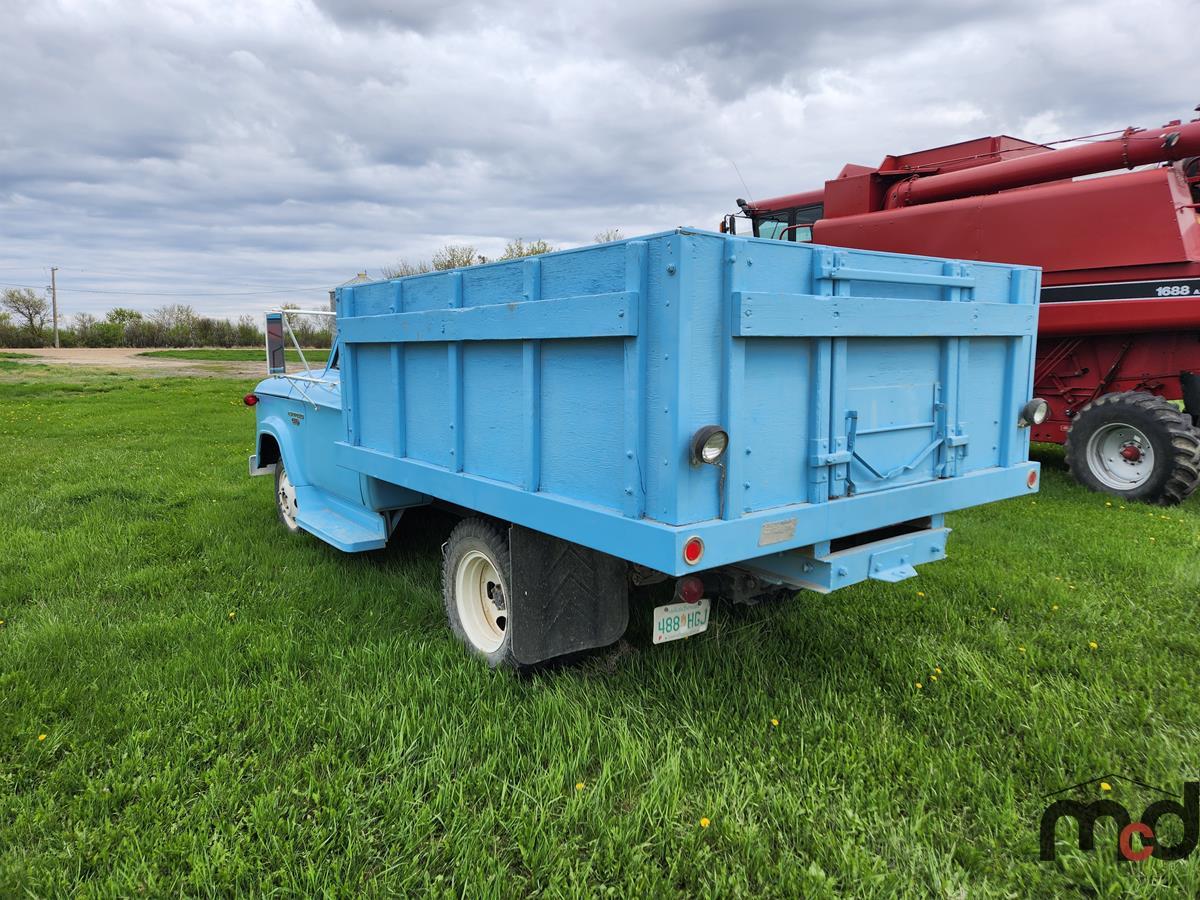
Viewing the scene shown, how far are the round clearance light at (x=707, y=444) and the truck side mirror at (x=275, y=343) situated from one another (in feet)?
12.9

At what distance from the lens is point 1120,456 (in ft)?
24.1

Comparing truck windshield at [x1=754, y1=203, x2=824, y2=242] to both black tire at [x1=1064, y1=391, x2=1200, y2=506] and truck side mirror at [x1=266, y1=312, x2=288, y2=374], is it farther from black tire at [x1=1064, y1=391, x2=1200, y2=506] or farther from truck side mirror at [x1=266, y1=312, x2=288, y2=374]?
truck side mirror at [x1=266, y1=312, x2=288, y2=374]

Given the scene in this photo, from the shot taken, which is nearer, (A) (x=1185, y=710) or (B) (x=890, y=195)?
(A) (x=1185, y=710)

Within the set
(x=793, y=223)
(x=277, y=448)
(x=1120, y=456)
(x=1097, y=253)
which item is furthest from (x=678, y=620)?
(x=793, y=223)

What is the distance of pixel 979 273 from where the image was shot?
3.64m

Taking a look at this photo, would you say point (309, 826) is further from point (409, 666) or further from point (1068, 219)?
point (1068, 219)

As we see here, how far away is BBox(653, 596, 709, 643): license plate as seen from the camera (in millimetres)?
3230

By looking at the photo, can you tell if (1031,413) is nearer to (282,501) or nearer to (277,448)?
(282,501)

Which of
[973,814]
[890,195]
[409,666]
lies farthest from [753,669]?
[890,195]

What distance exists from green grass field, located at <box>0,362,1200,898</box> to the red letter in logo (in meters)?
0.07

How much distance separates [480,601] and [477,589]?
6 cm

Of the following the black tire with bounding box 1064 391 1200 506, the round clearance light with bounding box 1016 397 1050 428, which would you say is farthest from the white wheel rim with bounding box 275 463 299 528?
the black tire with bounding box 1064 391 1200 506

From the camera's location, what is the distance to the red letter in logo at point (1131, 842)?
2.46m

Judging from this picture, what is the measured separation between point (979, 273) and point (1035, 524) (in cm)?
330
